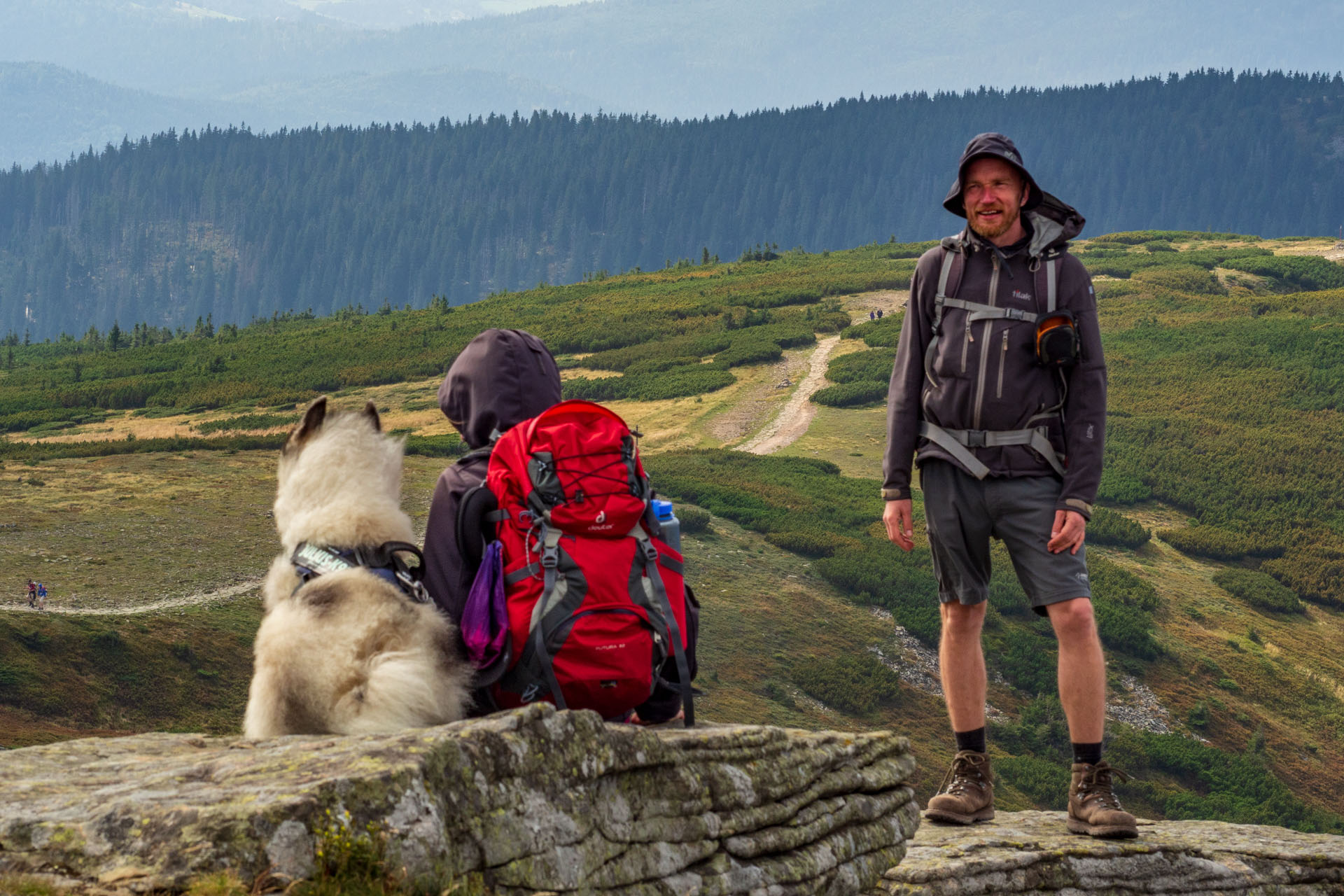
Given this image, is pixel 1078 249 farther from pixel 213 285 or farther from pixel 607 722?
pixel 213 285

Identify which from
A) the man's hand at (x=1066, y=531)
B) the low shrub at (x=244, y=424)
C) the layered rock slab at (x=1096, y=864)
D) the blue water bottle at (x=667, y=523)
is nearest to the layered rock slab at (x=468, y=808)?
the layered rock slab at (x=1096, y=864)

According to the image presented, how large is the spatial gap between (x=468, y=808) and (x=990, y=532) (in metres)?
2.62

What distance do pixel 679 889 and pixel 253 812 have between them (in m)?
1.36

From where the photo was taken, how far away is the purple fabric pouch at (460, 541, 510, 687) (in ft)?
12.7

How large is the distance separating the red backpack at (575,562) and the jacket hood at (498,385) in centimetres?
37

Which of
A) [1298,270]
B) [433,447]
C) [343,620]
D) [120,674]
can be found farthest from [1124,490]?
[1298,270]

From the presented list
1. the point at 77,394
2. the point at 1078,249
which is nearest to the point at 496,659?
the point at 77,394

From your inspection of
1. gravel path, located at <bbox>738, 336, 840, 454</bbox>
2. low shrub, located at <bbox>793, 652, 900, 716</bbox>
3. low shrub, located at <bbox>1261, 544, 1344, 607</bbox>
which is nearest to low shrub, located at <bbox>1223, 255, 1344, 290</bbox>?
gravel path, located at <bbox>738, 336, 840, 454</bbox>

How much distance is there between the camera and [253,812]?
2.72 metres

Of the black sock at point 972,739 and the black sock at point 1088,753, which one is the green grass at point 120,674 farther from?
the black sock at point 1088,753

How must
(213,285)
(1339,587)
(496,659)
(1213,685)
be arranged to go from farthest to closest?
(213,285) < (1339,587) < (1213,685) < (496,659)

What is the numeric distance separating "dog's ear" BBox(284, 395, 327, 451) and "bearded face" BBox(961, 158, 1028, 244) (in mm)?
2622

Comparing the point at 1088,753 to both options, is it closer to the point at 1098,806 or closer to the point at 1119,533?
Result: the point at 1098,806

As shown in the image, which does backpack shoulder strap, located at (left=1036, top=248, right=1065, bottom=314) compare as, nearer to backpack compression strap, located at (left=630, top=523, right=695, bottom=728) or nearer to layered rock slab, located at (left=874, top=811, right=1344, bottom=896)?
backpack compression strap, located at (left=630, top=523, right=695, bottom=728)
